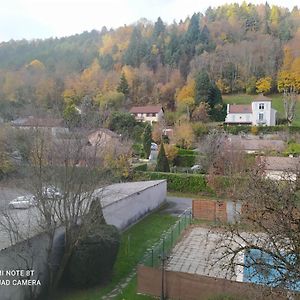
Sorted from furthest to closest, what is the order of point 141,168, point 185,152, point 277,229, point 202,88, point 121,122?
point 202,88, point 121,122, point 185,152, point 141,168, point 277,229

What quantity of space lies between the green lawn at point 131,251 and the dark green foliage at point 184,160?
1365 cm

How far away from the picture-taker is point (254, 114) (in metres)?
54.7

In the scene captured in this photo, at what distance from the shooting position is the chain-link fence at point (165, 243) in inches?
489

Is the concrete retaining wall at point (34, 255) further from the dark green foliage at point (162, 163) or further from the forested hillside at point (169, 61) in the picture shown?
the forested hillside at point (169, 61)

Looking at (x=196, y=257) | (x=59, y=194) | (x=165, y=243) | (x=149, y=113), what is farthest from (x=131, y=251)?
(x=149, y=113)

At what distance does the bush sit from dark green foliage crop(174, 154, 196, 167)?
23.6m

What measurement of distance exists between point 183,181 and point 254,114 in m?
31.7

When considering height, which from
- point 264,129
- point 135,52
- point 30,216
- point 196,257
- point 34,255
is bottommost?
point 196,257

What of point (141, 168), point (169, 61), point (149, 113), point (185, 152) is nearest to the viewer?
point (141, 168)

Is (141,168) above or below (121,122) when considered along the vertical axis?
below

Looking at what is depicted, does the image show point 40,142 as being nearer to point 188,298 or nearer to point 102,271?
point 102,271

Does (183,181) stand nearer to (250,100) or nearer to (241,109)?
(241,109)

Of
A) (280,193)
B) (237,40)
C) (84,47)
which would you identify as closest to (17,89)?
(280,193)

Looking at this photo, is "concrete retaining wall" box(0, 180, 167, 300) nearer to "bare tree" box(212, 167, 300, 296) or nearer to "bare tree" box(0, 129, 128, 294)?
"bare tree" box(0, 129, 128, 294)
